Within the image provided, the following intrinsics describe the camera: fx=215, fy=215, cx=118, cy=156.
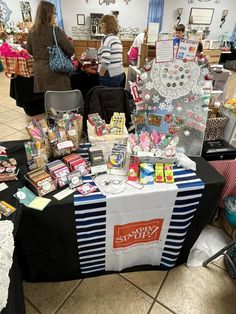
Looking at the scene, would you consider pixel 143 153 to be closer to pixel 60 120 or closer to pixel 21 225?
pixel 60 120

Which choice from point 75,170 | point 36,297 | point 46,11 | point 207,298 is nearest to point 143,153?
point 75,170

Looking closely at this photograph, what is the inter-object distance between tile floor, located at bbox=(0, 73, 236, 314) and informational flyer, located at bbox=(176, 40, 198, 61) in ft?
4.62

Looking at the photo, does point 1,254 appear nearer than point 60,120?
Yes

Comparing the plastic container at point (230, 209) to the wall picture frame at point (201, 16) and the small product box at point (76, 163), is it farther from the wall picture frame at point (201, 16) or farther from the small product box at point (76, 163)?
the wall picture frame at point (201, 16)

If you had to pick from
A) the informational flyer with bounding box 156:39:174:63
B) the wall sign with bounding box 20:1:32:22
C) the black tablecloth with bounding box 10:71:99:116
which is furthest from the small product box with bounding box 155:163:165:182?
the wall sign with bounding box 20:1:32:22

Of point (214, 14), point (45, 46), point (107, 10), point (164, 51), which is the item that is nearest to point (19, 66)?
point (45, 46)

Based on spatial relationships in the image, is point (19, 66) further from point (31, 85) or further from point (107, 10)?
point (107, 10)

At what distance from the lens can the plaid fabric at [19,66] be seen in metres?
2.91

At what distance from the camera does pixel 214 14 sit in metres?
7.07

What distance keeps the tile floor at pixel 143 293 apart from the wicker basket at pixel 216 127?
0.97m

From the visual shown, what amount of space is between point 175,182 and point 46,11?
7.38 ft

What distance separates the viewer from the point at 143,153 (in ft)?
4.08

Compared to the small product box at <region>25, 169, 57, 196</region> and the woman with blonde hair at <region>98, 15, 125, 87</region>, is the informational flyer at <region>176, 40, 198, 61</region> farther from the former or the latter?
the woman with blonde hair at <region>98, 15, 125, 87</region>

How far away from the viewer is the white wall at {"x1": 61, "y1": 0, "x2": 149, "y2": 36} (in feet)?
21.9
